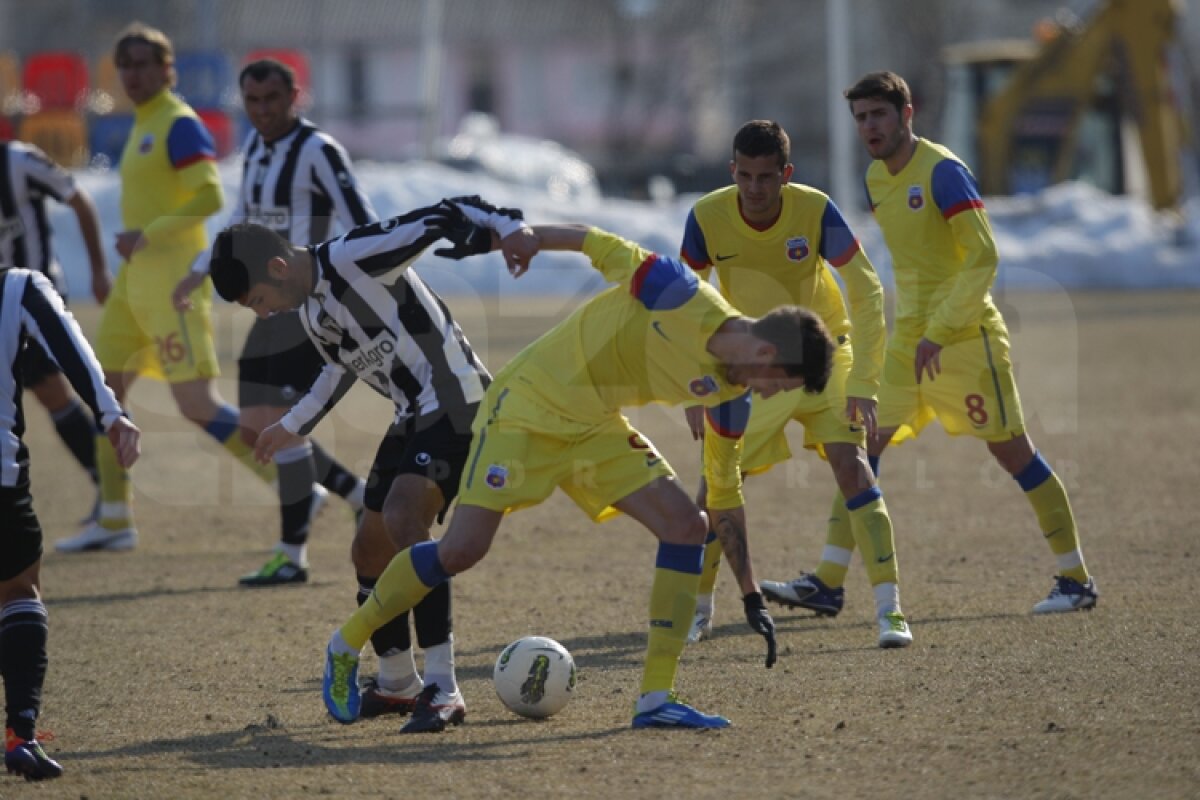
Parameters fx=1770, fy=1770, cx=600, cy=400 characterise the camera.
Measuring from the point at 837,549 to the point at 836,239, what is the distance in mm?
1542

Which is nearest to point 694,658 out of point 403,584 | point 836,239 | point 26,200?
point 403,584

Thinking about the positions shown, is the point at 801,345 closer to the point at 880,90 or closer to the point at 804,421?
the point at 804,421

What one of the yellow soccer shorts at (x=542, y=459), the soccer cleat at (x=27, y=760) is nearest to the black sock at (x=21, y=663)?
the soccer cleat at (x=27, y=760)

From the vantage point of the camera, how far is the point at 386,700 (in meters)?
6.36

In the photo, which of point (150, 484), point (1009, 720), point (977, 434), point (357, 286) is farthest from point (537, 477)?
point (150, 484)

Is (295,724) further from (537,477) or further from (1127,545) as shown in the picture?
(1127,545)

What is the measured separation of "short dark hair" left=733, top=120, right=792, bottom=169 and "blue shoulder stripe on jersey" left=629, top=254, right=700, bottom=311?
1.28 metres

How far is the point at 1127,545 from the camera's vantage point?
9.12m

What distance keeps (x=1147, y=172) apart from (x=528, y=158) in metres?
13.9

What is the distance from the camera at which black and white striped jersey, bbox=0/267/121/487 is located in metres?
5.50

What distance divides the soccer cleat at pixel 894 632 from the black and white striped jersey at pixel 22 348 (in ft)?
10.4

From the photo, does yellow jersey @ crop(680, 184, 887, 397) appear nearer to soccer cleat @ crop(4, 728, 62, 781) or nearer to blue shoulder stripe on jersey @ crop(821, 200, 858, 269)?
blue shoulder stripe on jersey @ crop(821, 200, 858, 269)

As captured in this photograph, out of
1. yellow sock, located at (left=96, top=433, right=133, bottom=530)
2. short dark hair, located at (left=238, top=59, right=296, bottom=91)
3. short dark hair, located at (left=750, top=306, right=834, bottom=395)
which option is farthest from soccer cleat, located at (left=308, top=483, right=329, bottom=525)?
short dark hair, located at (left=750, top=306, right=834, bottom=395)

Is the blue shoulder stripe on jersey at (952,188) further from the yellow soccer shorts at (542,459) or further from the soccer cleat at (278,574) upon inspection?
the soccer cleat at (278,574)
